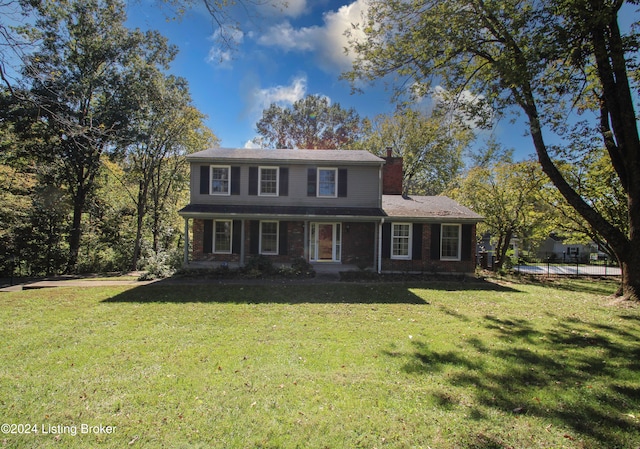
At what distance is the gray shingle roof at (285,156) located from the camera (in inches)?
559

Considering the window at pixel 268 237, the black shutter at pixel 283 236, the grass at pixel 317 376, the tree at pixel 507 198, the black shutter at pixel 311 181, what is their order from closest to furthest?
1. the grass at pixel 317 376
2. the black shutter at pixel 283 236
3. the window at pixel 268 237
4. the black shutter at pixel 311 181
5. the tree at pixel 507 198

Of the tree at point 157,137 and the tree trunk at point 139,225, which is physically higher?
the tree at point 157,137

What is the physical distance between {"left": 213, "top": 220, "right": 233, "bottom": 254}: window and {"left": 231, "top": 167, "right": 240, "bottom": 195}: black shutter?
151cm

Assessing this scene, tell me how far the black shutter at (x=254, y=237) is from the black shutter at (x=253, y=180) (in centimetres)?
151

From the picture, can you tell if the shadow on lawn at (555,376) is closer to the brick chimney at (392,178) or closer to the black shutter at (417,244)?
the black shutter at (417,244)

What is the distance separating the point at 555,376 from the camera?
425 cm

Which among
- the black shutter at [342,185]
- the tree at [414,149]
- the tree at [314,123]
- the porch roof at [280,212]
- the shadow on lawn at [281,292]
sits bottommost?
the shadow on lawn at [281,292]

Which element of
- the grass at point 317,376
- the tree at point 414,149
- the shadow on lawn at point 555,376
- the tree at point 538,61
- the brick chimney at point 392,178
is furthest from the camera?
the tree at point 414,149

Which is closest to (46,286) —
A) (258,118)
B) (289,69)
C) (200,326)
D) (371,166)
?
(200,326)

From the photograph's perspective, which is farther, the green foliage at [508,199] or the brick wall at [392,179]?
the brick wall at [392,179]

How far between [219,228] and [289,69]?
7857mm

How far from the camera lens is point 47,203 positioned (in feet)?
50.8

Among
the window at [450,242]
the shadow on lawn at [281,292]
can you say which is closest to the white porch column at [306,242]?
the shadow on lawn at [281,292]

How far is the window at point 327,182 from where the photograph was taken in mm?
14594
